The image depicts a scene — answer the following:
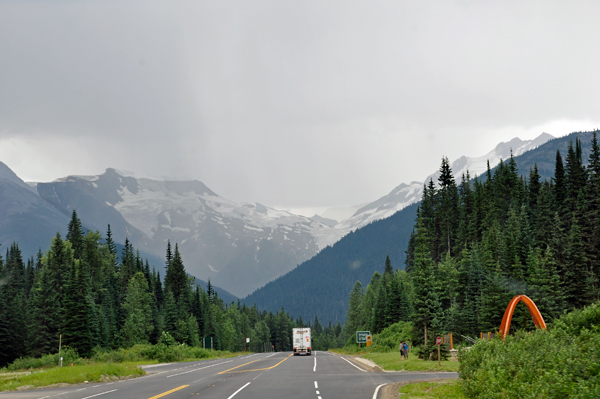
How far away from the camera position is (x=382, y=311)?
112000 millimetres

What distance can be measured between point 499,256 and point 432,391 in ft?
219

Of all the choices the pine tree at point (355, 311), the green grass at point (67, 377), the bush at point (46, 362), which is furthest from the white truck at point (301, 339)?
the pine tree at point (355, 311)

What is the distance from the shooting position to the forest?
246ft

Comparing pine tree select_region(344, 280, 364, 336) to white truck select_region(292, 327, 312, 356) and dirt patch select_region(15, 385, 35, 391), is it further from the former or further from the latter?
dirt patch select_region(15, 385, 35, 391)

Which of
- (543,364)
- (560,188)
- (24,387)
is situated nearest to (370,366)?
(24,387)

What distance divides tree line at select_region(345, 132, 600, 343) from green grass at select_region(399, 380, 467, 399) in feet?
102

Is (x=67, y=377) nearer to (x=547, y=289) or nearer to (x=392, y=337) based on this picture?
(x=547, y=289)

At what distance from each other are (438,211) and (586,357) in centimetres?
12102

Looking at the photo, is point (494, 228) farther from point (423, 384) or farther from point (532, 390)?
point (532, 390)

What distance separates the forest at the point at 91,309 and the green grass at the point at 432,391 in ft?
157

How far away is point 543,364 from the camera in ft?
44.6

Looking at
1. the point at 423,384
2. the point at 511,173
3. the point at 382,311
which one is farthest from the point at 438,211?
the point at 423,384

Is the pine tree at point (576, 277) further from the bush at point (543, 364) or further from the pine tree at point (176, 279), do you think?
the pine tree at point (176, 279)

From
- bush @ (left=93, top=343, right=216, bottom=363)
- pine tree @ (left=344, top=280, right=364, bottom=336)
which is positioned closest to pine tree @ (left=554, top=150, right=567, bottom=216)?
pine tree @ (left=344, top=280, right=364, bottom=336)
